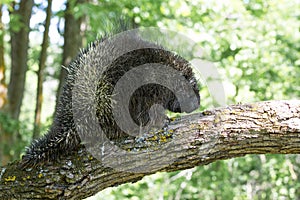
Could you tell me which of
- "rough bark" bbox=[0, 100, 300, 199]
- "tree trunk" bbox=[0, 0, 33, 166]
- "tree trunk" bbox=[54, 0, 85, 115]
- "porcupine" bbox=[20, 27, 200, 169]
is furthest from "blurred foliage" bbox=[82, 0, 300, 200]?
"rough bark" bbox=[0, 100, 300, 199]

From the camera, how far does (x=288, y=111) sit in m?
2.31

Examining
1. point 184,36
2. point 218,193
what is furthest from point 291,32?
point 218,193

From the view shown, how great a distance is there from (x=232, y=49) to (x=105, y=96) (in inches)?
122

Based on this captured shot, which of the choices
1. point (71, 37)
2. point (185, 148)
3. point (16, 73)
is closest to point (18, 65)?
point (16, 73)

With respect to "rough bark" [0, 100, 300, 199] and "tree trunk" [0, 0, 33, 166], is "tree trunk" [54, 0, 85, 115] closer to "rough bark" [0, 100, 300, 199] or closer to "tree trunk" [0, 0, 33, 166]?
"tree trunk" [0, 0, 33, 166]

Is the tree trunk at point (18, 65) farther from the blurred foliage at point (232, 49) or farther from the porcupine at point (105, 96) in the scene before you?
the porcupine at point (105, 96)

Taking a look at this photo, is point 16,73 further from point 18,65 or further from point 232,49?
point 232,49

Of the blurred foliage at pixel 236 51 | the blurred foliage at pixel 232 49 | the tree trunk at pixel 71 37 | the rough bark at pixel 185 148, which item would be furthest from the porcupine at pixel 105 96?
the tree trunk at pixel 71 37

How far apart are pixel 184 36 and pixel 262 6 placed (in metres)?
1.57

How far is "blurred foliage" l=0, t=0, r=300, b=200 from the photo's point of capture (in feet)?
17.1

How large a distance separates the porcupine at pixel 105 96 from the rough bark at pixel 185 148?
0.25 feet

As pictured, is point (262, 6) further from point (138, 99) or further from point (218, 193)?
point (138, 99)

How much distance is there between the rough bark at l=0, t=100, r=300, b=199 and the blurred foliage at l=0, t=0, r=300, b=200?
267 centimetres

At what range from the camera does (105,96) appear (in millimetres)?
2369
